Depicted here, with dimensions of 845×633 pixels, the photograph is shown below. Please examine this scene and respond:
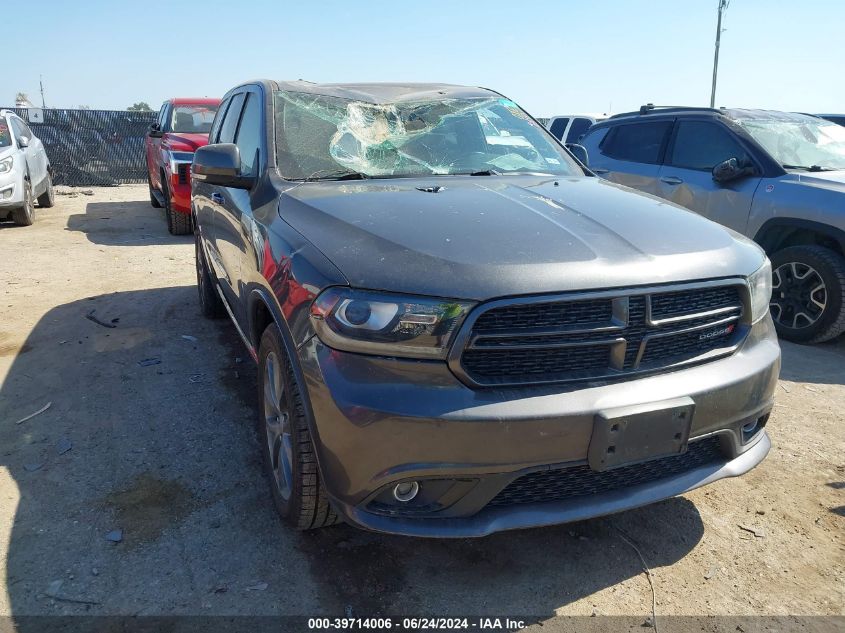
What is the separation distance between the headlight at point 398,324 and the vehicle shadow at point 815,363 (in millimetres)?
3537

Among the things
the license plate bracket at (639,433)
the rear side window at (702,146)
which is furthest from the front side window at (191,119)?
the license plate bracket at (639,433)

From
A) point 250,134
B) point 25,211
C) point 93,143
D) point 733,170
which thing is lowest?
point 25,211

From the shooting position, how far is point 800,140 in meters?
6.23

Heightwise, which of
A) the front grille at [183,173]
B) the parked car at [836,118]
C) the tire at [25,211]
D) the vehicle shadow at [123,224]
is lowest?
the vehicle shadow at [123,224]

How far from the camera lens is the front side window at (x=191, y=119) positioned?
1076cm

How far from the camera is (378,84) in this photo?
422 centimetres

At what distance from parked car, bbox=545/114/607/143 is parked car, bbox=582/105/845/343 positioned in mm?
6193

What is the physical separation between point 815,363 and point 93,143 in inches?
711

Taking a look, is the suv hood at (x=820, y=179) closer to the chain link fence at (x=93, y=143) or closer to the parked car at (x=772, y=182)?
the parked car at (x=772, y=182)

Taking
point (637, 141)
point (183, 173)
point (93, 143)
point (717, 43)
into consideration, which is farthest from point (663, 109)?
point (717, 43)

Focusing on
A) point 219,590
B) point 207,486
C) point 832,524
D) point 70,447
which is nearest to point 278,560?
point 219,590

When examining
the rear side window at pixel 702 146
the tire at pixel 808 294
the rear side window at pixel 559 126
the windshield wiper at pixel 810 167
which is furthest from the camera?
the rear side window at pixel 559 126

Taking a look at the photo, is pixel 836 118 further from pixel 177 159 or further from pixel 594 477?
pixel 594 477

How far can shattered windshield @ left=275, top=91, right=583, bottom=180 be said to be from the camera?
336 cm
